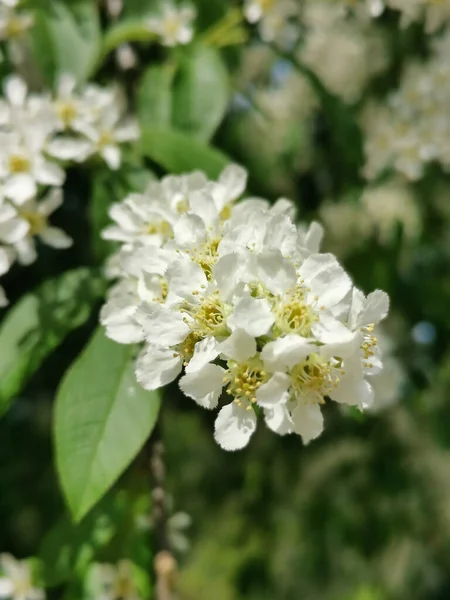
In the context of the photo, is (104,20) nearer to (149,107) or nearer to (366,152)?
(149,107)

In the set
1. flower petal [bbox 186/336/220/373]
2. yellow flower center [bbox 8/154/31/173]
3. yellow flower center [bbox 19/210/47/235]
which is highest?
yellow flower center [bbox 8/154/31/173]

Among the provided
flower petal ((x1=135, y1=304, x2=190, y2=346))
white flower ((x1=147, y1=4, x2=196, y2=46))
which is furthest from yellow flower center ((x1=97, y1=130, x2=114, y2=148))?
flower petal ((x1=135, y1=304, x2=190, y2=346))

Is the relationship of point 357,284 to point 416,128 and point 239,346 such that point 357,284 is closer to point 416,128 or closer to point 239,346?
point 416,128

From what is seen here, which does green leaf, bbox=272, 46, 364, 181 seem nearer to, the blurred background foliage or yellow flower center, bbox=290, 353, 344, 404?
the blurred background foliage

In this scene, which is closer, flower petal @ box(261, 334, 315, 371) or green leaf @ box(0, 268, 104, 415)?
flower petal @ box(261, 334, 315, 371)

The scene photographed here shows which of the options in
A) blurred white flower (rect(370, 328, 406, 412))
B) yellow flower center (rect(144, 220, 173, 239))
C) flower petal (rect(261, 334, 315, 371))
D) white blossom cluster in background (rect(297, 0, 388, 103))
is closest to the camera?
flower petal (rect(261, 334, 315, 371))

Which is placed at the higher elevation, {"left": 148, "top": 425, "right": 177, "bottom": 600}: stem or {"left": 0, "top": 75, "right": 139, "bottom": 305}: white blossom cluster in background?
{"left": 0, "top": 75, "right": 139, "bottom": 305}: white blossom cluster in background

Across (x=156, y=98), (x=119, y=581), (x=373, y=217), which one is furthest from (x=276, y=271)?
(x=373, y=217)
